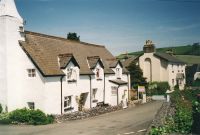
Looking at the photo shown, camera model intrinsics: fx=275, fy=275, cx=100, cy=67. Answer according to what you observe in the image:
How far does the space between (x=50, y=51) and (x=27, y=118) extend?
9.01 m

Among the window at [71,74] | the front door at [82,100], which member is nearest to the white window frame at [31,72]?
the window at [71,74]

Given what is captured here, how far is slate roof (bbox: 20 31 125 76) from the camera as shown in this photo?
89.6 ft

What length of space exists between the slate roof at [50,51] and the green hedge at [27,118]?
3877mm

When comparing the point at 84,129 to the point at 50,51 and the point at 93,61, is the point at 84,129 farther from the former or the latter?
the point at 93,61

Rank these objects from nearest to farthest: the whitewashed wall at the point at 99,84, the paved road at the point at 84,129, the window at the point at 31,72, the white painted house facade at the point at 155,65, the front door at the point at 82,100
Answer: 1. the paved road at the point at 84,129
2. the window at the point at 31,72
3. the front door at the point at 82,100
4. the whitewashed wall at the point at 99,84
5. the white painted house facade at the point at 155,65

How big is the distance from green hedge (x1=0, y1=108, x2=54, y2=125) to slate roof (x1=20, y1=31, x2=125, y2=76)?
3.88 metres

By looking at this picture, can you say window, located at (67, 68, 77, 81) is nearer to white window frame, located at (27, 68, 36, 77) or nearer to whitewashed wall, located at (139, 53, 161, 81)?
white window frame, located at (27, 68, 36, 77)

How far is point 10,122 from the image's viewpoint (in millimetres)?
24516

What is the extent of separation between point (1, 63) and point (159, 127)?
17431mm

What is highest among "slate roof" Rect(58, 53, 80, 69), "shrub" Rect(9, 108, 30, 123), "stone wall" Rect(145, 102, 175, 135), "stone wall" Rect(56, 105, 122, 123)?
"slate roof" Rect(58, 53, 80, 69)

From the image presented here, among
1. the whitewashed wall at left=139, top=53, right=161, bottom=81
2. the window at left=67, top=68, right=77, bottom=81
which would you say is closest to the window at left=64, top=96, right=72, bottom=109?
the window at left=67, top=68, right=77, bottom=81

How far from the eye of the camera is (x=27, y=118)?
24.4m

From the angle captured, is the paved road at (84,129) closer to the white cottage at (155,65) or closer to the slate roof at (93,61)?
the slate roof at (93,61)

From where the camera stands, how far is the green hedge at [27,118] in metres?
24.5
